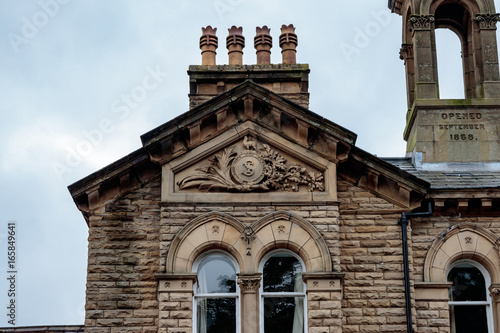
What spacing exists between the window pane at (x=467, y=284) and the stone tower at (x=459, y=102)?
2962mm

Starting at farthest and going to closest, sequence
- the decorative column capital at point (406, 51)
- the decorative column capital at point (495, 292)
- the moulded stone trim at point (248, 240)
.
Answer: the decorative column capital at point (406, 51) → the decorative column capital at point (495, 292) → the moulded stone trim at point (248, 240)

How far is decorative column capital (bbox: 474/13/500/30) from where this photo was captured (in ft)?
69.6

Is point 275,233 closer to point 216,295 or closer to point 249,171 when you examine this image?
point 249,171

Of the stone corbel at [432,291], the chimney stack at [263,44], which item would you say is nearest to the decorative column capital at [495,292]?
the stone corbel at [432,291]

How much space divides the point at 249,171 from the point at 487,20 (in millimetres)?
7992

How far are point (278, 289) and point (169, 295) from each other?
2118mm

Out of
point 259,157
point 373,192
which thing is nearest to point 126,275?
point 259,157

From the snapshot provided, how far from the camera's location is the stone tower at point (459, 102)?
784 inches

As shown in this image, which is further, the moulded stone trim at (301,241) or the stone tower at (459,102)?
the stone tower at (459,102)

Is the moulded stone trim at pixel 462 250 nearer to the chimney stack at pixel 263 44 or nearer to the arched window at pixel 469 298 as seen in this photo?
the arched window at pixel 469 298

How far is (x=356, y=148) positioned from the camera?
1744 centimetres

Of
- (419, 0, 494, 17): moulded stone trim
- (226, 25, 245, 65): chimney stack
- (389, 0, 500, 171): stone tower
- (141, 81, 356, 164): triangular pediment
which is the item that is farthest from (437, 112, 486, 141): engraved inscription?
(226, 25, 245, 65): chimney stack

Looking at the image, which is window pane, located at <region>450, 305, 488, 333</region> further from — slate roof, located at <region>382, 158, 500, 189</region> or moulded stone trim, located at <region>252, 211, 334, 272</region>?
moulded stone trim, located at <region>252, 211, 334, 272</region>

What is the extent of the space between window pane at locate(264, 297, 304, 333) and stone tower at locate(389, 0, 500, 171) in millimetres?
5082
